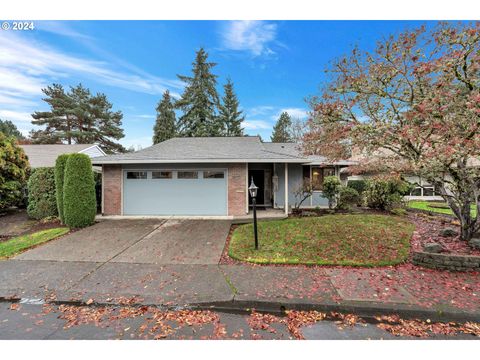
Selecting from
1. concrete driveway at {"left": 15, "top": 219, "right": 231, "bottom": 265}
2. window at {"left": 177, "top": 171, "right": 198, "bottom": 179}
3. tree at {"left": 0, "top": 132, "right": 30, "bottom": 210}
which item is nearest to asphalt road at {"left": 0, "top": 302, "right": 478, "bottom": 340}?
concrete driveway at {"left": 15, "top": 219, "right": 231, "bottom": 265}

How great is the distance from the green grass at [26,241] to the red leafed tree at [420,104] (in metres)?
8.65

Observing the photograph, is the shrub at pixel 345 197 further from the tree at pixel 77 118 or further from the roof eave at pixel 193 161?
the tree at pixel 77 118

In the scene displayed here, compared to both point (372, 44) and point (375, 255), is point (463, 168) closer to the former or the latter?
point (375, 255)

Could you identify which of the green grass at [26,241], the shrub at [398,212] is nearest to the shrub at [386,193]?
the shrub at [398,212]

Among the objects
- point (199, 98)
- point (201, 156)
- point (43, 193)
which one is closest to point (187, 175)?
point (201, 156)

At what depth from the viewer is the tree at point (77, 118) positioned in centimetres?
2314

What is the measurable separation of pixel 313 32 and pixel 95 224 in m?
10.0

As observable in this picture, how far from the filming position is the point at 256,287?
3.59 meters

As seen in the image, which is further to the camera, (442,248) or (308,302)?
(442,248)

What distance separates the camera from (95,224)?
310 inches

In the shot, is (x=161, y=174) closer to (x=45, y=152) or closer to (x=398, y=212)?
(x=398, y=212)
